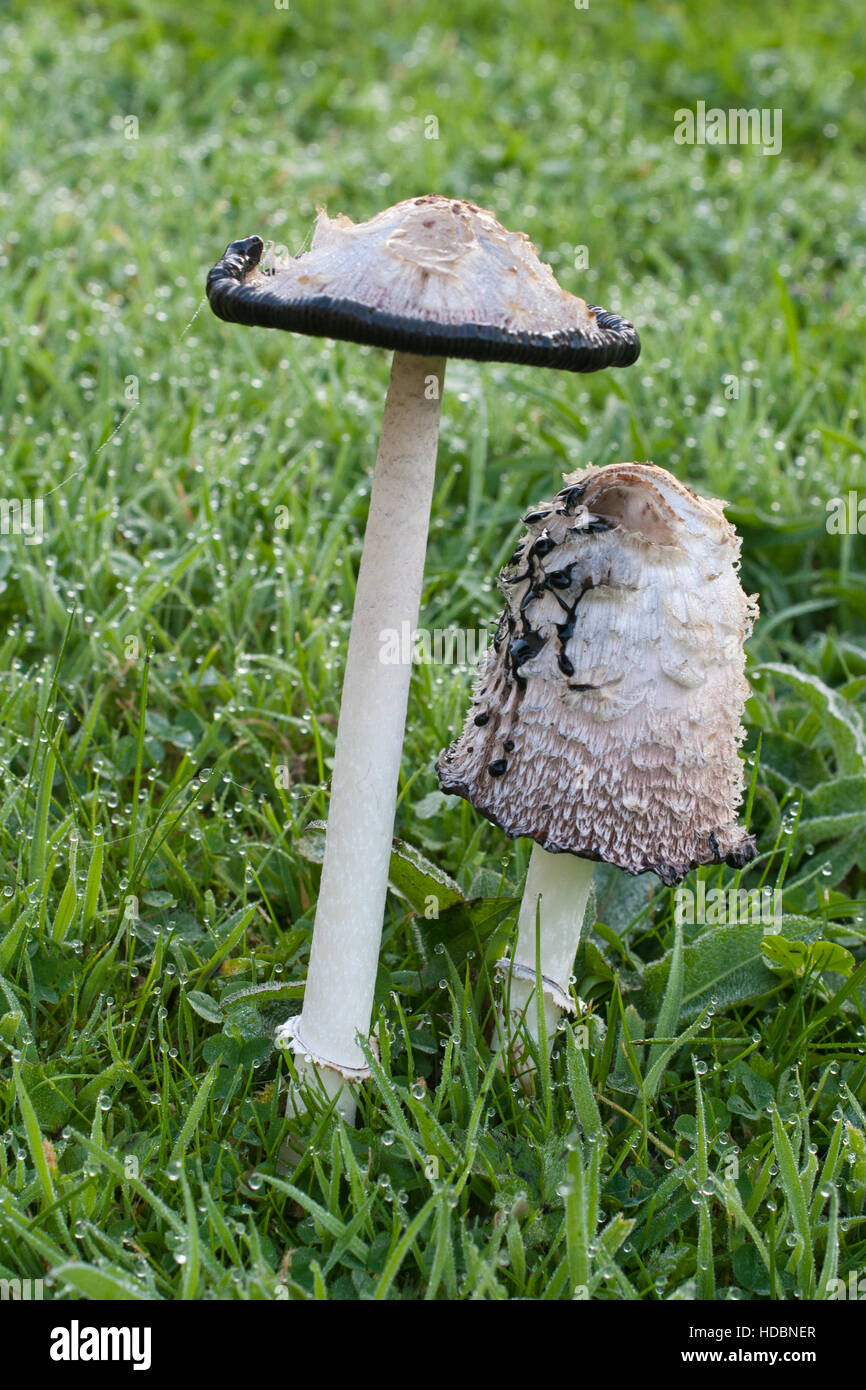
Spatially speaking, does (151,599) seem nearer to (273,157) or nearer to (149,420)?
(149,420)

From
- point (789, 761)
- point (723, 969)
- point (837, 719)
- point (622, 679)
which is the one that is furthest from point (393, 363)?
point (789, 761)

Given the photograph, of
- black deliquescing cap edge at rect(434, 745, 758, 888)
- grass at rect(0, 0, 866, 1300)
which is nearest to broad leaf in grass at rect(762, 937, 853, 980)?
grass at rect(0, 0, 866, 1300)

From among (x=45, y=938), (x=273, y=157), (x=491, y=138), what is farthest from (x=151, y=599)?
(x=491, y=138)

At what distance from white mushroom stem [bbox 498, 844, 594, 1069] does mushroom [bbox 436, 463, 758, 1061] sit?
0.41 ft

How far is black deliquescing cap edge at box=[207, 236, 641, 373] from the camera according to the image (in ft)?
6.36

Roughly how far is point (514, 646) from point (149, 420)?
9.35 feet

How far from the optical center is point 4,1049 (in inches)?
107

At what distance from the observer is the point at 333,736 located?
12.0 ft

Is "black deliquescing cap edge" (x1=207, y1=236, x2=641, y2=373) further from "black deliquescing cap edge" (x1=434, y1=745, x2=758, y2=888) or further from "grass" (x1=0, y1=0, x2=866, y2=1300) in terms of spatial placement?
"grass" (x1=0, y1=0, x2=866, y2=1300)

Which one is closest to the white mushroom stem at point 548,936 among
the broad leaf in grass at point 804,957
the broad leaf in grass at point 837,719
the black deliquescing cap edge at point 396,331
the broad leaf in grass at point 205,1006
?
the broad leaf in grass at point 804,957

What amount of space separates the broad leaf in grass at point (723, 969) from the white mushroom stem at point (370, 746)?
0.77 m

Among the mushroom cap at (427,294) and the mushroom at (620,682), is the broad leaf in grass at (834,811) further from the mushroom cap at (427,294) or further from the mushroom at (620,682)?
the mushroom cap at (427,294)

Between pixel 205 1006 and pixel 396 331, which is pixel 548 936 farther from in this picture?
pixel 396 331

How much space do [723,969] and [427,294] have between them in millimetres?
1741
